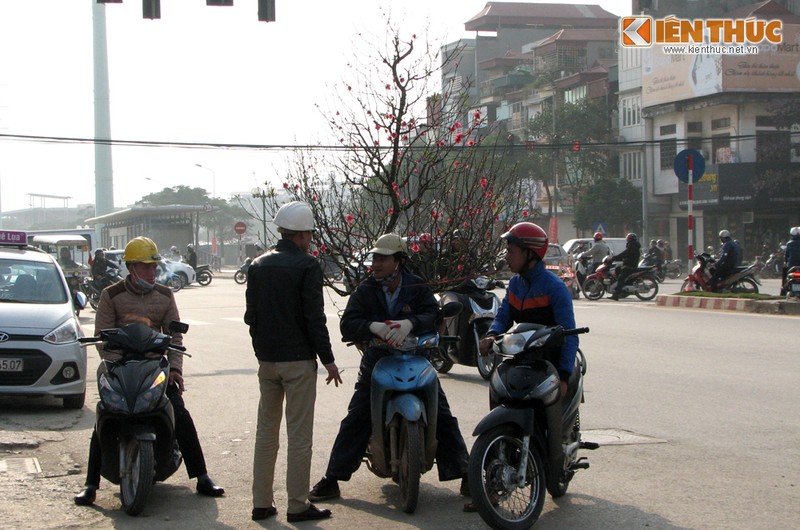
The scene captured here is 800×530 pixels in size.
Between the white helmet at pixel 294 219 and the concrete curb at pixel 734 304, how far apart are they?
15572 mm

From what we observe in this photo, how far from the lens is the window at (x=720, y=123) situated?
174 feet

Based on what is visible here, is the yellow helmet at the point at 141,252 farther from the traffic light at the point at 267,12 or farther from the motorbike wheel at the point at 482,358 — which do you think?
the traffic light at the point at 267,12

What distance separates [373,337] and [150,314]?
1466 millimetres

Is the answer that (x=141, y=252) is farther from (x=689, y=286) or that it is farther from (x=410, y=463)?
(x=689, y=286)

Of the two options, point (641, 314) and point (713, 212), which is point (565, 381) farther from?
point (713, 212)

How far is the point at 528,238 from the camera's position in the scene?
18.7 ft

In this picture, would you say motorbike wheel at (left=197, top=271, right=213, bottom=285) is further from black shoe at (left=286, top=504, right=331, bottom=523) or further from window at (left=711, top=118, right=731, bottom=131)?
black shoe at (left=286, top=504, right=331, bottom=523)

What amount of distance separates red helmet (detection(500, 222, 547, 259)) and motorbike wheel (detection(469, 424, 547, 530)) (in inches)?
40.7

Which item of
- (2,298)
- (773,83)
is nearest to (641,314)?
(2,298)

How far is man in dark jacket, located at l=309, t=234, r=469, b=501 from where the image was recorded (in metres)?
6.01

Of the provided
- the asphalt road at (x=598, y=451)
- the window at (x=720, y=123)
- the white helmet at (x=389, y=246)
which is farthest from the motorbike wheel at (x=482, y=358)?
the window at (x=720, y=123)

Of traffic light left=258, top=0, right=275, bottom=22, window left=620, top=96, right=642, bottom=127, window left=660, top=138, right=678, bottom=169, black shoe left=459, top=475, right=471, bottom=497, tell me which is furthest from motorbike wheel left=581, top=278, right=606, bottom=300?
window left=620, top=96, right=642, bottom=127

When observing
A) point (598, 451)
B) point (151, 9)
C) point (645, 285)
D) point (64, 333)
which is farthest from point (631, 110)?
point (598, 451)

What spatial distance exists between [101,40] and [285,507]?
86.5 m
